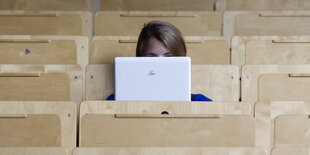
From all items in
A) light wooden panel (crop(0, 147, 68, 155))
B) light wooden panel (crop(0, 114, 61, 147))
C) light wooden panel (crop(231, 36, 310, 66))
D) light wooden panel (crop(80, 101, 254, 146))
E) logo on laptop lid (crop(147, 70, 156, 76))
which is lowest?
light wooden panel (crop(0, 147, 68, 155))

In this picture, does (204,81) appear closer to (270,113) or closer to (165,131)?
(270,113)

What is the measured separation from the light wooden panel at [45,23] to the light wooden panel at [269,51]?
341 millimetres

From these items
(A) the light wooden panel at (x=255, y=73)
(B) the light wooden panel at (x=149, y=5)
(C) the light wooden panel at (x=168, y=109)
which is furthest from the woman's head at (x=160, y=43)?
(B) the light wooden panel at (x=149, y=5)

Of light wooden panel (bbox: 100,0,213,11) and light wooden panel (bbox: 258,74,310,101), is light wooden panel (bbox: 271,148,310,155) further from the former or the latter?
light wooden panel (bbox: 100,0,213,11)

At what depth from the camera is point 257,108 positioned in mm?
1026

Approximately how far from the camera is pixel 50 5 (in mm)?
1488

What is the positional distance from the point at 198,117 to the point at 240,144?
7 centimetres

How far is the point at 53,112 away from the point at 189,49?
386 mm

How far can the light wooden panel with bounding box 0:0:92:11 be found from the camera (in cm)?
148

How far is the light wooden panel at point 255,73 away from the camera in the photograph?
3.61 ft

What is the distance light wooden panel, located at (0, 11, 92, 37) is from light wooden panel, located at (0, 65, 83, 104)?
240mm

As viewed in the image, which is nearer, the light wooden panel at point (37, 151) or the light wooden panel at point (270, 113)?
the light wooden panel at point (37, 151)

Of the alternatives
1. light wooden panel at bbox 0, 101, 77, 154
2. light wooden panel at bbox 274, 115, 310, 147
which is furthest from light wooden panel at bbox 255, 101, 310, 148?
light wooden panel at bbox 0, 101, 77, 154

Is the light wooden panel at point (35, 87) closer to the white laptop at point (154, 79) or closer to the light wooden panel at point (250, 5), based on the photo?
the white laptop at point (154, 79)
